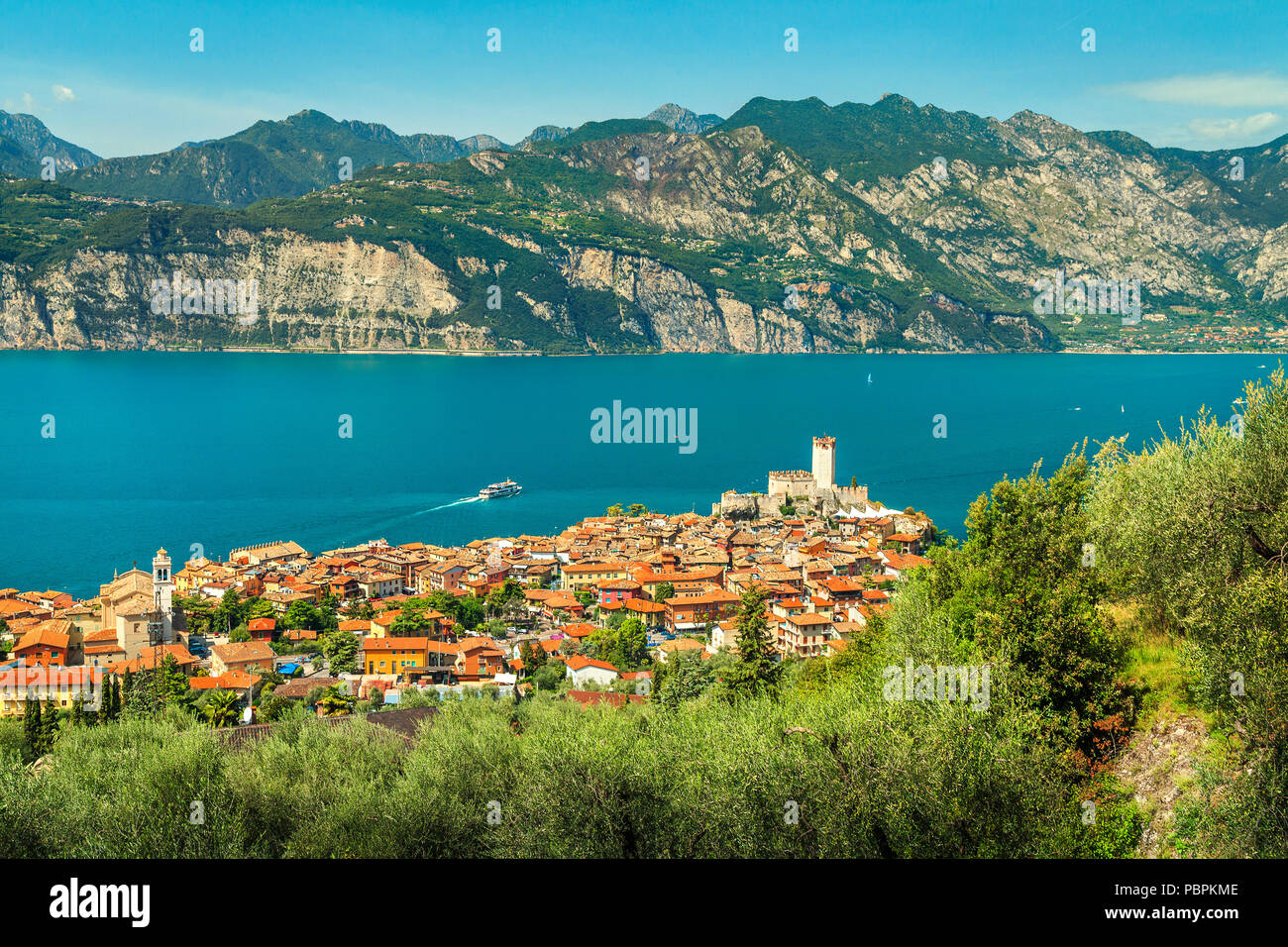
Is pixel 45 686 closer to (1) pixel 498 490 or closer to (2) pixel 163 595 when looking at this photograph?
(2) pixel 163 595

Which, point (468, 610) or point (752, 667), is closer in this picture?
point (752, 667)

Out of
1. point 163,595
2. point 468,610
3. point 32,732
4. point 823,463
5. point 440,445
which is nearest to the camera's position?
point 32,732

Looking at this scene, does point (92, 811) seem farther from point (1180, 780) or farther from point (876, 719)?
point (1180, 780)

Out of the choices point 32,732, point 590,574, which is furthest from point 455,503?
point 32,732

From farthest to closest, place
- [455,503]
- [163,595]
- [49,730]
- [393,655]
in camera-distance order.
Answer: [455,503]
[163,595]
[393,655]
[49,730]

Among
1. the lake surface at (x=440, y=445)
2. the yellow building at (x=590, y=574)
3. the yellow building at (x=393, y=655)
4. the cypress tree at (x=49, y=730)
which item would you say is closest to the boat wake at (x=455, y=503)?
the lake surface at (x=440, y=445)

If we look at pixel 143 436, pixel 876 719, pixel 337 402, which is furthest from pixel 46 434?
pixel 876 719
